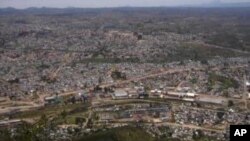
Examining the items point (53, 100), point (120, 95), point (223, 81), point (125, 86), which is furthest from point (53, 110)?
point (223, 81)

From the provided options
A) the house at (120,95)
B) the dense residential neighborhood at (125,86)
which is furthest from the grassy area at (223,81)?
the house at (120,95)

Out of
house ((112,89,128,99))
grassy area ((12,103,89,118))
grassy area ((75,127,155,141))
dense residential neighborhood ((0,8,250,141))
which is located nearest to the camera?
grassy area ((75,127,155,141))

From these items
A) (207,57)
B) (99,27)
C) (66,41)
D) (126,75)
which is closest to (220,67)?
(207,57)

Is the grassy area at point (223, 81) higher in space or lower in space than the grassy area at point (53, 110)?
higher

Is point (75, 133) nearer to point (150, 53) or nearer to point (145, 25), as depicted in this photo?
point (150, 53)

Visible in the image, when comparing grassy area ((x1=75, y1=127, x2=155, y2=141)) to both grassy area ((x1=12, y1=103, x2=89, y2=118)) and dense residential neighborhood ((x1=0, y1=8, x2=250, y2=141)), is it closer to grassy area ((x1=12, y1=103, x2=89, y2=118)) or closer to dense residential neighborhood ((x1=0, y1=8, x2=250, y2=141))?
dense residential neighborhood ((x1=0, y1=8, x2=250, y2=141))

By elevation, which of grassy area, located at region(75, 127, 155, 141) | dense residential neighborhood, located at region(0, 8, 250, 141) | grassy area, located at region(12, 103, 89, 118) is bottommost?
grassy area, located at region(12, 103, 89, 118)

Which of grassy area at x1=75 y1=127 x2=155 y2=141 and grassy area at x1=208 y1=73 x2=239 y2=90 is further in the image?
grassy area at x1=208 y1=73 x2=239 y2=90

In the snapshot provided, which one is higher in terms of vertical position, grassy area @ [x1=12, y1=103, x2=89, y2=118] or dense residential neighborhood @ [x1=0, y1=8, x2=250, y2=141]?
dense residential neighborhood @ [x1=0, y1=8, x2=250, y2=141]

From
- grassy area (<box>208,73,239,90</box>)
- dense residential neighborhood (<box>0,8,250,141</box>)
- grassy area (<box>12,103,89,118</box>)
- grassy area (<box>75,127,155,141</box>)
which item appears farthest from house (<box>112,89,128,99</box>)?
grassy area (<box>75,127,155,141</box>)

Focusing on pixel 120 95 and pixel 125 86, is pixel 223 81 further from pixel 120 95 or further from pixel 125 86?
pixel 120 95

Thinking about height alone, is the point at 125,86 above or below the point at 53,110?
above

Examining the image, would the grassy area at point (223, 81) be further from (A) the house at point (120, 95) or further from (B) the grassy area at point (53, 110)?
(B) the grassy area at point (53, 110)
